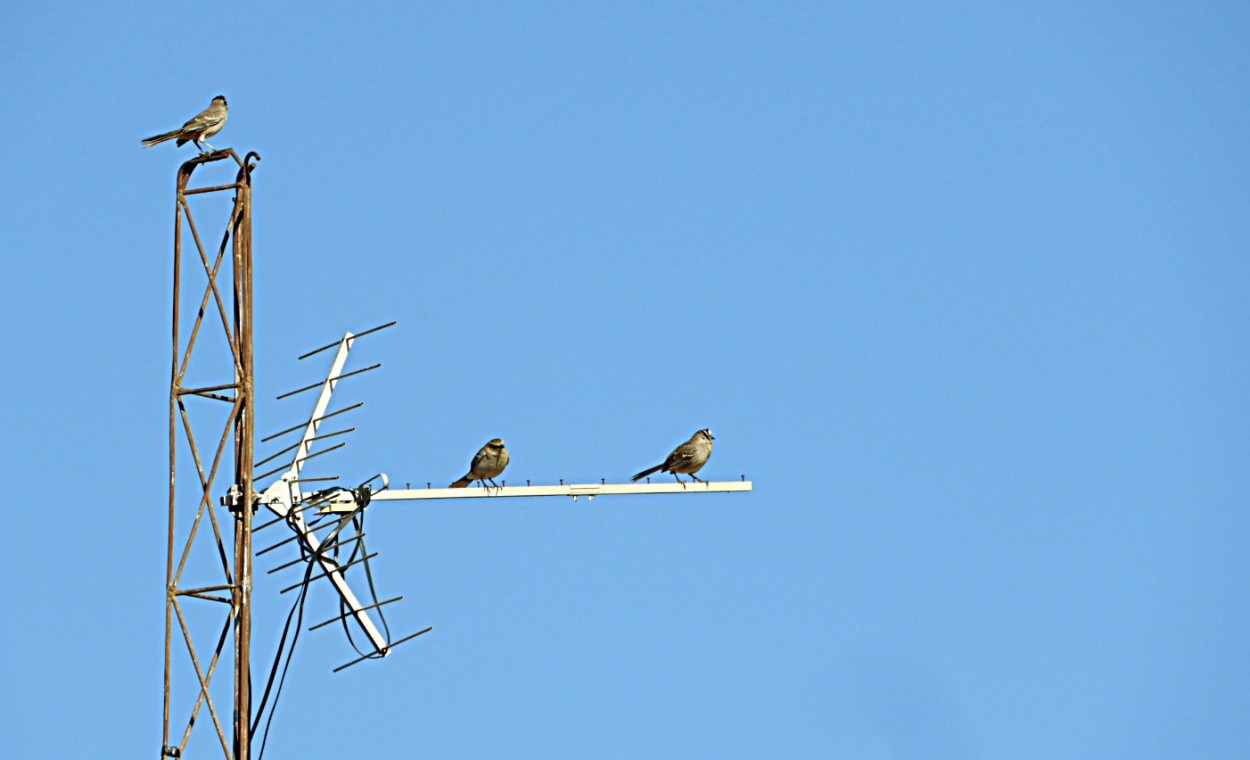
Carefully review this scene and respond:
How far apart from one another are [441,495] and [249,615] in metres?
2.45

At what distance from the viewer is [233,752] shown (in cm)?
1525

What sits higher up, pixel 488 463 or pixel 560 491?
pixel 488 463

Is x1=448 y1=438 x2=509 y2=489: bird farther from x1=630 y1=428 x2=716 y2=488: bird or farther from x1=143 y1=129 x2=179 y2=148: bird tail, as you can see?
x1=143 y1=129 x2=179 y2=148: bird tail

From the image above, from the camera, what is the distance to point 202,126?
19.8 metres

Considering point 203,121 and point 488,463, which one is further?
point 488,463

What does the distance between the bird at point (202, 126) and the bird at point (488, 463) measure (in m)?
6.28

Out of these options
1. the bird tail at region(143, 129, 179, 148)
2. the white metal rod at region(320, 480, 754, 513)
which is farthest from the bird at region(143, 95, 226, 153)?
the white metal rod at region(320, 480, 754, 513)

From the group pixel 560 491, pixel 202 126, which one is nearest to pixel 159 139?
pixel 202 126

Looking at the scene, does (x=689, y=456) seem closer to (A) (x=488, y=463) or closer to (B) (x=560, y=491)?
(A) (x=488, y=463)

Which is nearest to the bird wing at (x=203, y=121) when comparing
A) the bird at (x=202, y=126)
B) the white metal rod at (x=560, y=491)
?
the bird at (x=202, y=126)

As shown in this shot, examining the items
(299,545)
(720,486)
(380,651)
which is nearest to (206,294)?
(299,545)

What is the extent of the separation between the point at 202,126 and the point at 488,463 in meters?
6.64

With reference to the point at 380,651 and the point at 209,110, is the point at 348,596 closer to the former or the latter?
the point at 380,651

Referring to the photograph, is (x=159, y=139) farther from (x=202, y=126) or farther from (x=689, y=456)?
(x=689, y=456)
